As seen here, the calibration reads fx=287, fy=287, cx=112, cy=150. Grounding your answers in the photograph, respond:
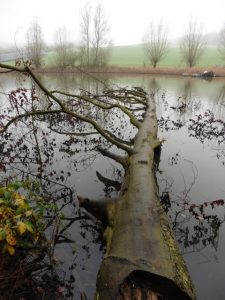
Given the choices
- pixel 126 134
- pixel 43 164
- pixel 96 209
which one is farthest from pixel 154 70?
pixel 96 209

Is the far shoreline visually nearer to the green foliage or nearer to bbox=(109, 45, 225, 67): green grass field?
bbox=(109, 45, 225, 67): green grass field

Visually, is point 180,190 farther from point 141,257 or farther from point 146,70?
point 146,70

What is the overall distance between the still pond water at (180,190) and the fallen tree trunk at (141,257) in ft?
2.39

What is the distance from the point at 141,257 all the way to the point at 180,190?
3490 mm

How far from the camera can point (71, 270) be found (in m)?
3.40

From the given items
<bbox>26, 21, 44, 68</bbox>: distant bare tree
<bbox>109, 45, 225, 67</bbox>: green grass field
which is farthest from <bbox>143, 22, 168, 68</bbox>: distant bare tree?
<bbox>26, 21, 44, 68</bbox>: distant bare tree

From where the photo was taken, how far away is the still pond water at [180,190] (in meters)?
3.45

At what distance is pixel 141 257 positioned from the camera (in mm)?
2252

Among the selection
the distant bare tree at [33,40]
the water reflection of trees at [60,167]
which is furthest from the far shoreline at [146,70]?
the water reflection of trees at [60,167]

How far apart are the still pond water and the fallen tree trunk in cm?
73

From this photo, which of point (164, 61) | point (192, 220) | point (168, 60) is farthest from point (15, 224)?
point (168, 60)

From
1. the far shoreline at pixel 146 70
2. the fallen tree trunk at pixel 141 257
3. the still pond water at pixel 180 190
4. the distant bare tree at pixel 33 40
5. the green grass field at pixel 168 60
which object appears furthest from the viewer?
the green grass field at pixel 168 60

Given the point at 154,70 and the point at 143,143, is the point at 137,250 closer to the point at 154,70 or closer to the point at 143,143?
the point at 143,143

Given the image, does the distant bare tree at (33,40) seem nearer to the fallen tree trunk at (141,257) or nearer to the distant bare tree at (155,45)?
the fallen tree trunk at (141,257)
